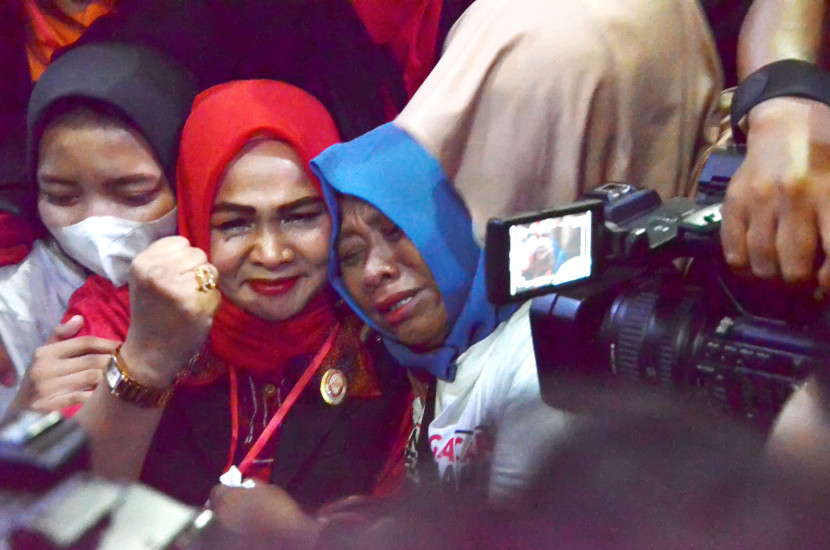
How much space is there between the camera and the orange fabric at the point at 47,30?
3.14 ft

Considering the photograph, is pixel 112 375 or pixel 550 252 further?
pixel 112 375

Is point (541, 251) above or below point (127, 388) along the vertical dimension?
above

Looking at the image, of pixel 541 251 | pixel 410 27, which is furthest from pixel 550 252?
pixel 410 27

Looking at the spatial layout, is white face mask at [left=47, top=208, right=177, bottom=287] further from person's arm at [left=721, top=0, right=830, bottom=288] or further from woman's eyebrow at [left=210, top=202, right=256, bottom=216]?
person's arm at [left=721, top=0, right=830, bottom=288]

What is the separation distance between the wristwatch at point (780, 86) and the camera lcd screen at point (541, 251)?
18 cm

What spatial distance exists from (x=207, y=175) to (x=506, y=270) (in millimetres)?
439

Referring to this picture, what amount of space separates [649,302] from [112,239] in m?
0.55

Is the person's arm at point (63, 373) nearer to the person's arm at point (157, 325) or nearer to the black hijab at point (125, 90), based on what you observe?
the person's arm at point (157, 325)

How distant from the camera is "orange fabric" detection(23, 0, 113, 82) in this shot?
37.7 inches

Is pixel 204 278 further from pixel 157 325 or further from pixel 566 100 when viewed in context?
pixel 566 100

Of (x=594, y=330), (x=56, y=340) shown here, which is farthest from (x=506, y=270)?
(x=56, y=340)

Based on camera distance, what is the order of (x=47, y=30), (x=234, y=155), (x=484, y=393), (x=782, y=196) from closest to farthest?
(x=782, y=196) → (x=484, y=393) → (x=234, y=155) → (x=47, y=30)

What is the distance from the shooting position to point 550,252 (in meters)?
0.51

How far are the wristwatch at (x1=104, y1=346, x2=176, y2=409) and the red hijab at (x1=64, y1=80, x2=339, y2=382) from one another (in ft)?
0.37
